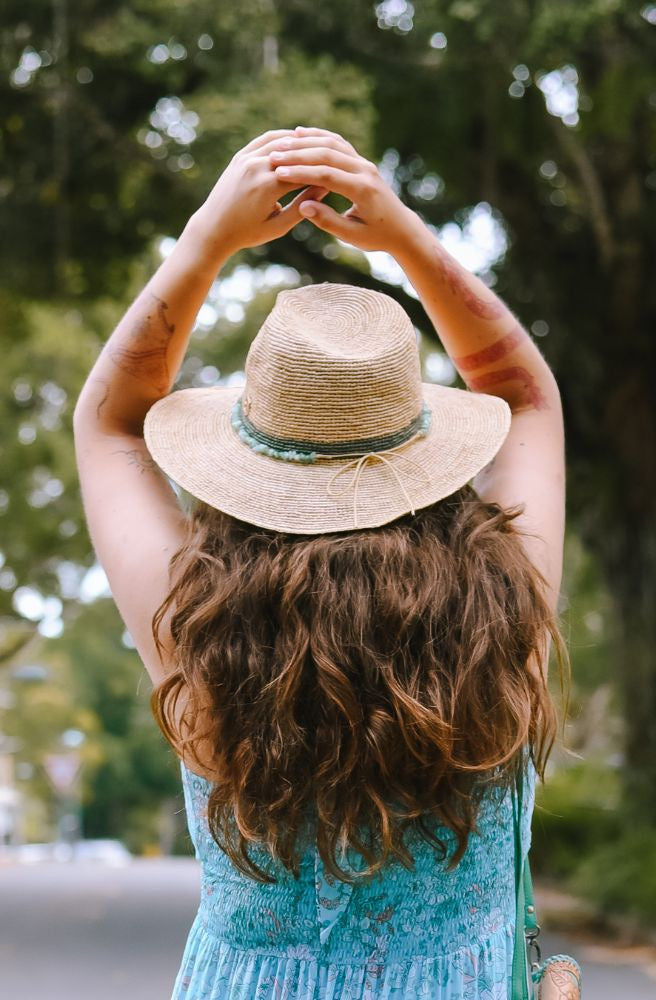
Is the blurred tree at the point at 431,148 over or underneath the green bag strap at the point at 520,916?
over

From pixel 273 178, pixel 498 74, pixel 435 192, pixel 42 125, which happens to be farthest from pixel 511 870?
pixel 435 192

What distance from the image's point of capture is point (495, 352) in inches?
69.4

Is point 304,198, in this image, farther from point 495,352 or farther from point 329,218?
point 495,352

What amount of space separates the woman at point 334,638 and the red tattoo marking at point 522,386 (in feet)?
0.70

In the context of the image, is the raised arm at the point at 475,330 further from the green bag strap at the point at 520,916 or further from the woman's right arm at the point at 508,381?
the green bag strap at the point at 520,916

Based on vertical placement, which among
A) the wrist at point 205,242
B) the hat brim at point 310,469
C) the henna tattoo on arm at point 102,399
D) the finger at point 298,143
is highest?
the finger at point 298,143

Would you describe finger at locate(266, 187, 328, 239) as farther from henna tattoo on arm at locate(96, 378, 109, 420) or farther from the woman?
henna tattoo on arm at locate(96, 378, 109, 420)

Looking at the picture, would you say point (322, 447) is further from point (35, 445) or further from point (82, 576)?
point (82, 576)

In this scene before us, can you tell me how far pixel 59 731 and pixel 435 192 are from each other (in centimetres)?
2828

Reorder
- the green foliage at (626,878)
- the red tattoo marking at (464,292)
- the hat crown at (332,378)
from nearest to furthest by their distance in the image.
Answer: the hat crown at (332,378) < the red tattoo marking at (464,292) < the green foliage at (626,878)

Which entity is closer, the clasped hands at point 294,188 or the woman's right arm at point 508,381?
the clasped hands at point 294,188

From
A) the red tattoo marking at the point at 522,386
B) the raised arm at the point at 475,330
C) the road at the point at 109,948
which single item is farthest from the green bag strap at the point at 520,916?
the road at the point at 109,948

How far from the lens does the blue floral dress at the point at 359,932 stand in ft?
4.54

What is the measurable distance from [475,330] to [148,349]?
0.47 meters
